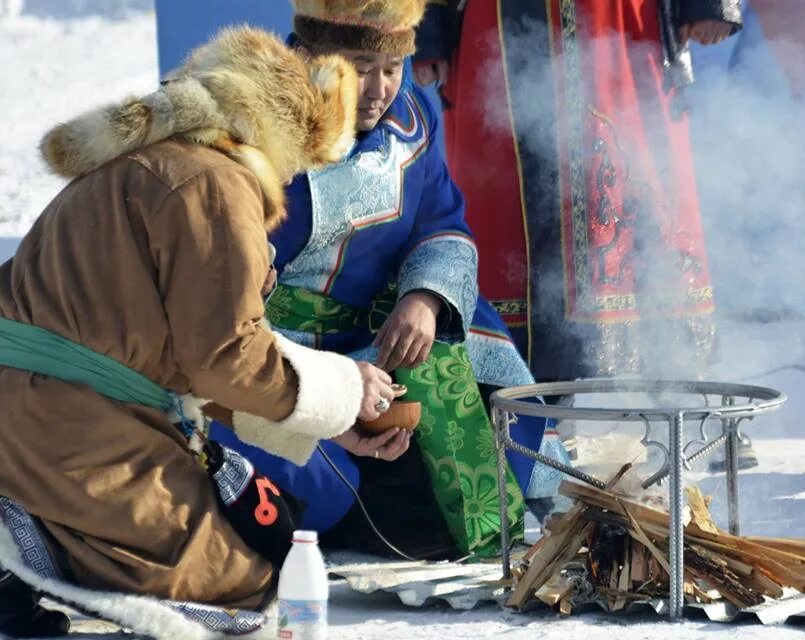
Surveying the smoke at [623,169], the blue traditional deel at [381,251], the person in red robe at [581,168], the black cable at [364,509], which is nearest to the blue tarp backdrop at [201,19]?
the person in red robe at [581,168]

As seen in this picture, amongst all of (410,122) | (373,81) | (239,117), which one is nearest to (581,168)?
(410,122)

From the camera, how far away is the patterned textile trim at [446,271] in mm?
4090

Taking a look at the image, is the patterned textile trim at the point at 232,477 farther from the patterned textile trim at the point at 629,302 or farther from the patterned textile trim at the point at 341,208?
the patterned textile trim at the point at 629,302

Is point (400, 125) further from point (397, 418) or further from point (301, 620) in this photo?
point (301, 620)

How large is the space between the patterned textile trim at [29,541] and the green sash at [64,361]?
0.29m

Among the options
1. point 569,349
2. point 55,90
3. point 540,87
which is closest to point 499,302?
point 569,349

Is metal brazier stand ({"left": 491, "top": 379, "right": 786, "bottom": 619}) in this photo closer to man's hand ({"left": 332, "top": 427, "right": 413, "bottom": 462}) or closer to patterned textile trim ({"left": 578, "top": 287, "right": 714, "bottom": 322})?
man's hand ({"left": 332, "top": 427, "right": 413, "bottom": 462})

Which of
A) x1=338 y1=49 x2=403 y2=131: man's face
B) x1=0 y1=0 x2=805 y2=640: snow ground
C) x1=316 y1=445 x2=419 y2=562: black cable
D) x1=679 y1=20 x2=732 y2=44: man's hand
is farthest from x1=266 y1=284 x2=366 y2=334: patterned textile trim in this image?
x1=679 y1=20 x2=732 y2=44: man's hand

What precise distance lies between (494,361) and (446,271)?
0.35m

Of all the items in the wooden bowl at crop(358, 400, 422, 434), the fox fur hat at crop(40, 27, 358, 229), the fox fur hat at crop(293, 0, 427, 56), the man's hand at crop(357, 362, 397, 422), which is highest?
the fox fur hat at crop(293, 0, 427, 56)

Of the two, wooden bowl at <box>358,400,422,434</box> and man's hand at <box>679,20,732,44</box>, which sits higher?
man's hand at <box>679,20,732,44</box>

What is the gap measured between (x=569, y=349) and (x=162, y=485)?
2.06 metres

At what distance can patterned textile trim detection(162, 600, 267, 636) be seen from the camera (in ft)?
10.2

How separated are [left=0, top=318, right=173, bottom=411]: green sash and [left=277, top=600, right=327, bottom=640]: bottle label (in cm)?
53
